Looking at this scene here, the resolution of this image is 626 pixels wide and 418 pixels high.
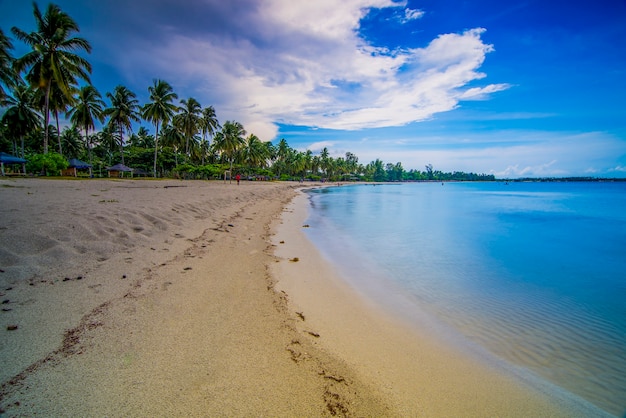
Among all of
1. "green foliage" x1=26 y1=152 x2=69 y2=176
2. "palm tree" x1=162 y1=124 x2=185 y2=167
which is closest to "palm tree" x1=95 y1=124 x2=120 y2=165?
"palm tree" x1=162 y1=124 x2=185 y2=167

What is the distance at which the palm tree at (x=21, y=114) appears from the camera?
36.2 m

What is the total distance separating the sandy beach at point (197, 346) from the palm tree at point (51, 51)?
30.1m

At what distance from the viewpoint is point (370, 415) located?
2240 millimetres

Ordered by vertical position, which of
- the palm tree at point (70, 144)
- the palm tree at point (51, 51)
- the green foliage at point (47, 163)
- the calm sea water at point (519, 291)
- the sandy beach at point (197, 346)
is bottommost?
the calm sea water at point (519, 291)

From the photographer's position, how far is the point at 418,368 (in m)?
3.16

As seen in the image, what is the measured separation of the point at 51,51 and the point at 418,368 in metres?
38.5

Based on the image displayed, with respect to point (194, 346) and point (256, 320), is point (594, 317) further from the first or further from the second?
point (194, 346)

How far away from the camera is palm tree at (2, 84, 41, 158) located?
36.2m

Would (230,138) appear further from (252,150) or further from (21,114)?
(21,114)

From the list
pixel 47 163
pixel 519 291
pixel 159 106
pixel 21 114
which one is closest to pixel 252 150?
pixel 159 106

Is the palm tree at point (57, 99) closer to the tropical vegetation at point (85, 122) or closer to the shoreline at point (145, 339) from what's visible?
the tropical vegetation at point (85, 122)

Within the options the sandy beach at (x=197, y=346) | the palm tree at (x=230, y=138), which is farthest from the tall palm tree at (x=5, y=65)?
the palm tree at (x=230, y=138)

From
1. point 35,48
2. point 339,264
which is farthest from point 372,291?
A: point 35,48

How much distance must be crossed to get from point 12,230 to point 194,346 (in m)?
4.94
